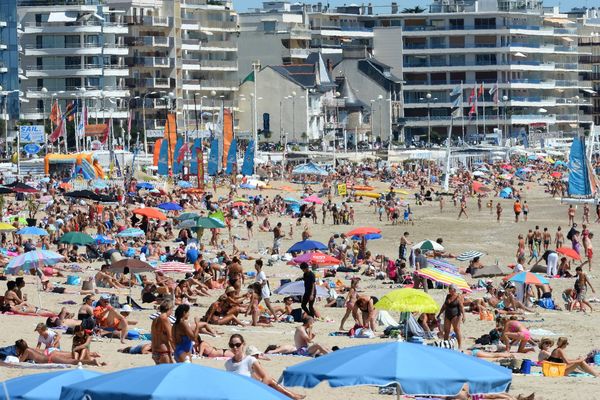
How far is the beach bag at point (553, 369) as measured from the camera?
17.3m

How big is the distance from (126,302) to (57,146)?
1908 inches

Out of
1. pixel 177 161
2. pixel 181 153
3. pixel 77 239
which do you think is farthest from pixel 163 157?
pixel 77 239

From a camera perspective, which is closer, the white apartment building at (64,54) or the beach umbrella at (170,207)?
the beach umbrella at (170,207)

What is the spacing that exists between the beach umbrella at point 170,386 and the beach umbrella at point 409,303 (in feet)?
24.4

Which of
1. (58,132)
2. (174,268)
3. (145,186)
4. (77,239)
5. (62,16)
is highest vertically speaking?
(62,16)

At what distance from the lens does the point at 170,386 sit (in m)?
10.8

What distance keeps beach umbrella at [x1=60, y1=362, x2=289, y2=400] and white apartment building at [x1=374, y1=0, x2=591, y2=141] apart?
3652 inches

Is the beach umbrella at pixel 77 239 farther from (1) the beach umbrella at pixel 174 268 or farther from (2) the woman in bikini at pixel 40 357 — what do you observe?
(2) the woman in bikini at pixel 40 357

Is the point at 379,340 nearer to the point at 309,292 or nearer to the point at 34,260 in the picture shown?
the point at 309,292

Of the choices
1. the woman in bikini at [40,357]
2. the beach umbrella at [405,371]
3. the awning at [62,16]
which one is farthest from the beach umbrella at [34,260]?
the awning at [62,16]

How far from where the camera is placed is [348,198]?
55.7m

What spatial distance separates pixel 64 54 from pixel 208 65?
11983mm

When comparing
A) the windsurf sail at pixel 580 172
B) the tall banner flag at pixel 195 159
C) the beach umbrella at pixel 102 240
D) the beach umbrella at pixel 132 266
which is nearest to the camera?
the beach umbrella at pixel 132 266

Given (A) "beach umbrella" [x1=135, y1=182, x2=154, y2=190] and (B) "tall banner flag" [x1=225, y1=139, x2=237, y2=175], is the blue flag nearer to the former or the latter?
(A) "beach umbrella" [x1=135, y1=182, x2=154, y2=190]
